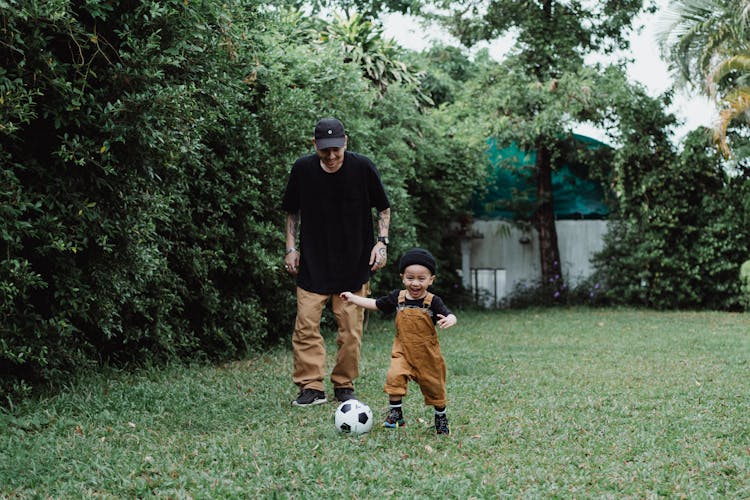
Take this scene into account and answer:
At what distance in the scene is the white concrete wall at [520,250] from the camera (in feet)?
51.3

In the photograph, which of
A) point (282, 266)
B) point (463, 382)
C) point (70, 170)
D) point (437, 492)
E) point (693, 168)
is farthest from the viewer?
point (693, 168)

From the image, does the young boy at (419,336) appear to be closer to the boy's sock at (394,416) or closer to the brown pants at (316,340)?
the boy's sock at (394,416)

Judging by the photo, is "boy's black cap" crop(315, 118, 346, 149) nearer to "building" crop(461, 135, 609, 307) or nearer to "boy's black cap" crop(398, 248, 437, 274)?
"boy's black cap" crop(398, 248, 437, 274)

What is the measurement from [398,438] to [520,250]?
11.8 m

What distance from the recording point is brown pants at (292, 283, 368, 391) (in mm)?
5418

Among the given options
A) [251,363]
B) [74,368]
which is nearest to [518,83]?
[251,363]

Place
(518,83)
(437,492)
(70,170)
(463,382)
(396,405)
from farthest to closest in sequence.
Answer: (518,83) < (463,382) < (70,170) < (396,405) < (437,492)

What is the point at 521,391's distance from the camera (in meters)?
6.09

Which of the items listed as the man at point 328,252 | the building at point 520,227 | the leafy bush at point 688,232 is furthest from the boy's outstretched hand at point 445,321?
the building at point 520,227

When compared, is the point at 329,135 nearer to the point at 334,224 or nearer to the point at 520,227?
the point at 334,224

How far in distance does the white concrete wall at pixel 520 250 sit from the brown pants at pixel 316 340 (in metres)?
10.3

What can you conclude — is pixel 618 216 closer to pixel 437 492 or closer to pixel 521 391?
pixel 521 391

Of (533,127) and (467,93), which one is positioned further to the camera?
(467,93)

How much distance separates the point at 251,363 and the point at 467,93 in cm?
916
